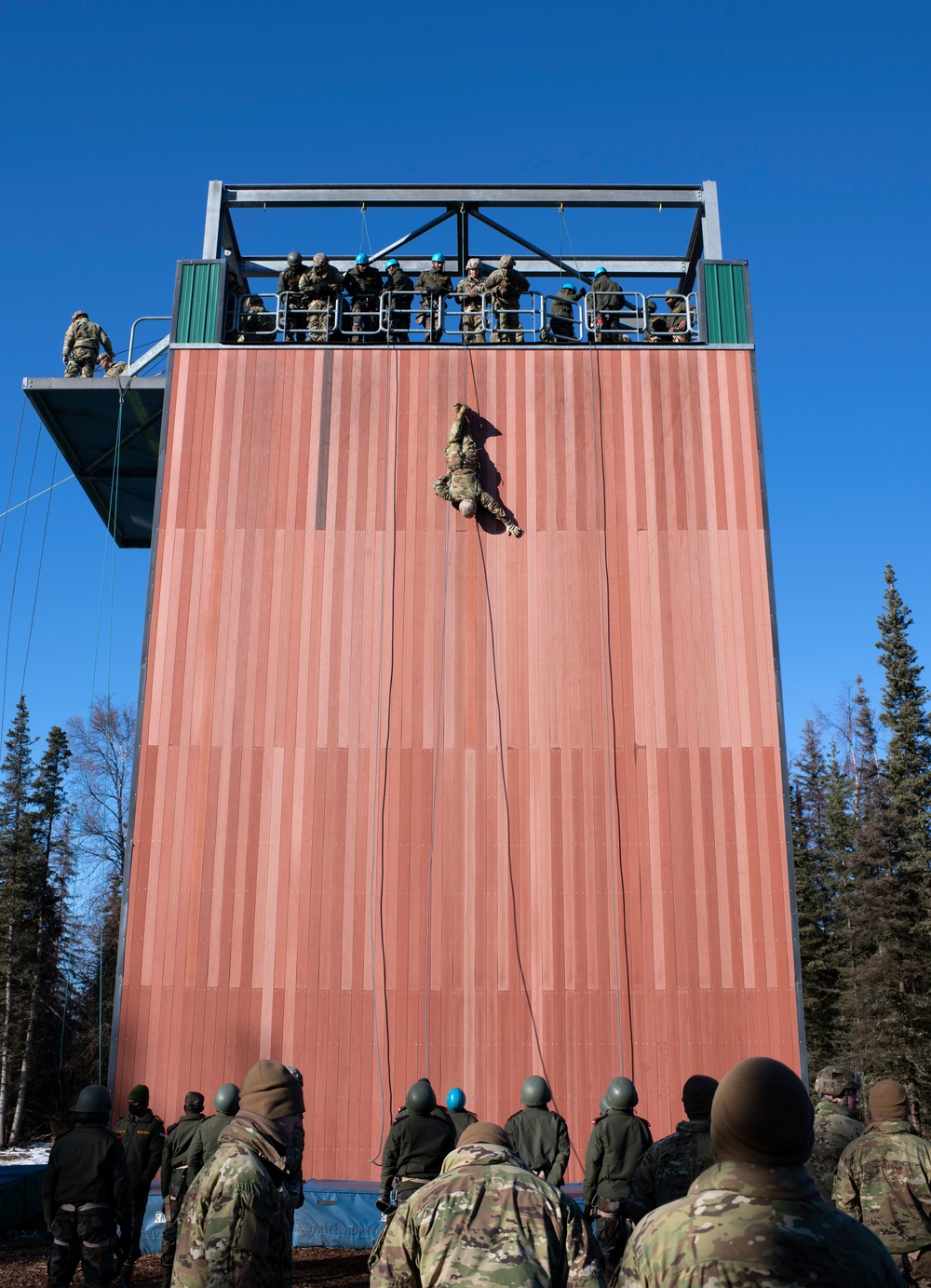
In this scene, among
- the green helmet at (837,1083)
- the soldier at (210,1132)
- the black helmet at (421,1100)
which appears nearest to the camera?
the green helmet at (837,1083)

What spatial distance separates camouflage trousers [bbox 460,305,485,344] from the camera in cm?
1546

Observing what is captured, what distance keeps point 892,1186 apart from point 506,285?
42.4ft

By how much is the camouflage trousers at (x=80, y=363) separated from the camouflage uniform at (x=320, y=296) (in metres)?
3.56

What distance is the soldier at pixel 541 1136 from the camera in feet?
27.9

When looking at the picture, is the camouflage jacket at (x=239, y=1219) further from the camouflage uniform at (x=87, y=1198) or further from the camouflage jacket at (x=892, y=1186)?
the camouflage jacket at (x=892, y=1186)

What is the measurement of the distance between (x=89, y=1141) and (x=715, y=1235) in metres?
5.80

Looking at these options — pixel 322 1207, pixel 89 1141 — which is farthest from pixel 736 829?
pixel 89 1141

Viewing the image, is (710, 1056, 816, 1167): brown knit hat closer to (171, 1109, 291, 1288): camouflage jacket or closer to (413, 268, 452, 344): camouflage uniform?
(171, 1109, 291, 1288): camouflage jacket

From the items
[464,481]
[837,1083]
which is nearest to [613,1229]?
[837,1083]

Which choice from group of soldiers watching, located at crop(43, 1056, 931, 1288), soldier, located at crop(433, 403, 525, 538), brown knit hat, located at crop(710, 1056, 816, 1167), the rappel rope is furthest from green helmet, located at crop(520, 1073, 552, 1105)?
soldier, located at crop(433, 403, 525, 538)

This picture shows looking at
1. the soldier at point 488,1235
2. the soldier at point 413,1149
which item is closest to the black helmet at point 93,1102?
the soldier at point 413,1149

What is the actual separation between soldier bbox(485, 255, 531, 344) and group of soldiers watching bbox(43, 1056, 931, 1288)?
35.5 feet

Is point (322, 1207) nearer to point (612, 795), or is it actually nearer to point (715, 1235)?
point (612, 795)

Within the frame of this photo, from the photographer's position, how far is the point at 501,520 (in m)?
14.3
